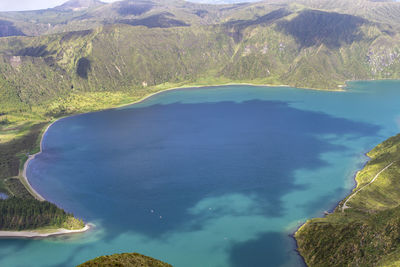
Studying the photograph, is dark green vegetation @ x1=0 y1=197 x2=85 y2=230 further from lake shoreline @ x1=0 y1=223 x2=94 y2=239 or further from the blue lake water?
the blue lake water

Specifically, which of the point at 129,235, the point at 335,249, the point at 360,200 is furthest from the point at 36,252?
the point at 360,200

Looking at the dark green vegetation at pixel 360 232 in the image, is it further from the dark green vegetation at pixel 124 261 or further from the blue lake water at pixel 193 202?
the dark green vegetation at pixel 124 261

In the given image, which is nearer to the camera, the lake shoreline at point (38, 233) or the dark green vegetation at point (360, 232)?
the dark green vegetation at point (360, 232)

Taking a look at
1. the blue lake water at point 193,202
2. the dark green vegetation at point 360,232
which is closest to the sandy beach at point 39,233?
the blue lake water at point 193,202

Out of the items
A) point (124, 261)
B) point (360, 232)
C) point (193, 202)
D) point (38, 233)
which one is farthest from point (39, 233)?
point (360, 232)

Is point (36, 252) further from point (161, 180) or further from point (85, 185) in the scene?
point (161, 180)

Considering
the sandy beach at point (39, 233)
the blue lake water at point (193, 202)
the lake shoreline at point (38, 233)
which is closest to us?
the blue lake water at point (193, 202)

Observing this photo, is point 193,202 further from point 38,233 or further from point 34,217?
point 34,217
